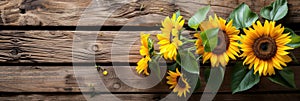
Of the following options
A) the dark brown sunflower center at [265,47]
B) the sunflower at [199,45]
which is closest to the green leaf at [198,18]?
the sunflower at [199,45]

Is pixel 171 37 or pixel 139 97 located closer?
pixel 171 37

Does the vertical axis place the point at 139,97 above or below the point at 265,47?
below

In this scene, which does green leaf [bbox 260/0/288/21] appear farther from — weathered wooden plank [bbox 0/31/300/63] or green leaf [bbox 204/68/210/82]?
weathered wooden plank [bbox 0/31/300/63]

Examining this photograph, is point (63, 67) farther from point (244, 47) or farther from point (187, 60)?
point (244, 47)

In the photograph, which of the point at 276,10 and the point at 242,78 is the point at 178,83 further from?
the point at 276,10

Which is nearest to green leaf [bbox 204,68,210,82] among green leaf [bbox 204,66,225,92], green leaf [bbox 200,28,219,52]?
green leaf [bbox 204,66,225,92]

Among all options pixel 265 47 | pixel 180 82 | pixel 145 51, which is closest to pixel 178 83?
pixel 180 82
